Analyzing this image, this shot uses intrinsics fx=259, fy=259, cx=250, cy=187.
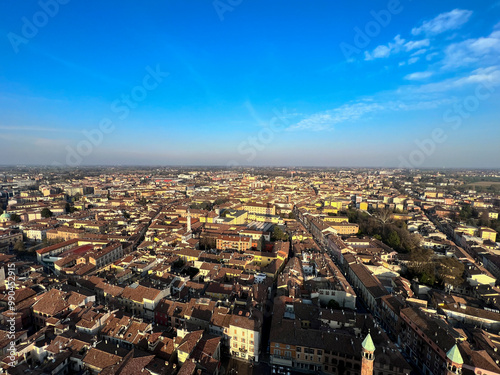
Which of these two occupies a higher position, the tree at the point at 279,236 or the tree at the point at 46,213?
the tree at the point at 46,213

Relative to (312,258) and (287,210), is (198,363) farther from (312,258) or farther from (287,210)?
(287,210)

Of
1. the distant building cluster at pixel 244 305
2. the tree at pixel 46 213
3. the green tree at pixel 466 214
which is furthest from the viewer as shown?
the green tree at pixel 466 214

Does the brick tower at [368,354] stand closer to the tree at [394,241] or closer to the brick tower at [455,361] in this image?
the brick tower at [455,361]

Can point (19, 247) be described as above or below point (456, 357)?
below

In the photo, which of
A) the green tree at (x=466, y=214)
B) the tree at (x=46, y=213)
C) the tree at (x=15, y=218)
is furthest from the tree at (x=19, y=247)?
the green tree at (x=466, y=214)

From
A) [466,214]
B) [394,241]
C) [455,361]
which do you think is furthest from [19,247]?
[466,214]

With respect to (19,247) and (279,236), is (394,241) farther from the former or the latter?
(19,247)

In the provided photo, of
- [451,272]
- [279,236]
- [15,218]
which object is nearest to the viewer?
[451,272]

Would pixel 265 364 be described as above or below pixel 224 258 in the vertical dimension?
below

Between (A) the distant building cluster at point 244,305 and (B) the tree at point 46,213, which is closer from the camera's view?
(A) the distant building cluster at point 244,305

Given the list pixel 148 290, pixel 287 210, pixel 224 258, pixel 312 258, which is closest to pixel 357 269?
pixel 312 258

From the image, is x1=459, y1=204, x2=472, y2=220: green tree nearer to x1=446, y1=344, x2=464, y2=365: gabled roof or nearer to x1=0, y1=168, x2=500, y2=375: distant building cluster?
x1=0, y1=168, x2=500, y2=375: distant building cluster
